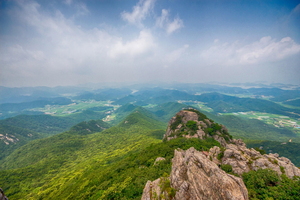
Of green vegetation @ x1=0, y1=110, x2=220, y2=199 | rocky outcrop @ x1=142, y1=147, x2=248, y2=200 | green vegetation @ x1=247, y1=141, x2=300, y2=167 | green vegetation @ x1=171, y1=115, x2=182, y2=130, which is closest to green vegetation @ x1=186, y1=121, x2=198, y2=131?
green vegetation @ x1=0, y1=110, x2=220, y2=199

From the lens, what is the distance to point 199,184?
45.3 feet

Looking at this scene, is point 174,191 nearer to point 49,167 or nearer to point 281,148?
point 49,167

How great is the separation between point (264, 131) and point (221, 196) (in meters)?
267

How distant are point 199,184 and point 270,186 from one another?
387 inches

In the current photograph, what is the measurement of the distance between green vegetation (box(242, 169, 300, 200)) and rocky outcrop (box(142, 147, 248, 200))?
3119 millimetres

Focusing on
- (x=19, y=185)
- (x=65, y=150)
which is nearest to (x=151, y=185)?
(x=19, y=185)

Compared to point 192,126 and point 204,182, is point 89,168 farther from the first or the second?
point 204,182

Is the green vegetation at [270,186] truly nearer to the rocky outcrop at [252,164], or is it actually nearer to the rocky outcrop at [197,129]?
the rocky outcrop at [252,164]

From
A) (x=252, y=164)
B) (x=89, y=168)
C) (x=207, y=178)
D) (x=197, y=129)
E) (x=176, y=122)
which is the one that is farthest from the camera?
(x=176, y=122)

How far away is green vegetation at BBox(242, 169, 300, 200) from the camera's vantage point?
12828mm

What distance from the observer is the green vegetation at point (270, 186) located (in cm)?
1283

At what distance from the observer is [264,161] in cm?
2067

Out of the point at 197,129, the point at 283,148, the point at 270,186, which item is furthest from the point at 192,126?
the point at 283,148

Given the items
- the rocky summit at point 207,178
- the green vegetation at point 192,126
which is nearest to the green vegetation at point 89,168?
the rocky summit at point 207,178
